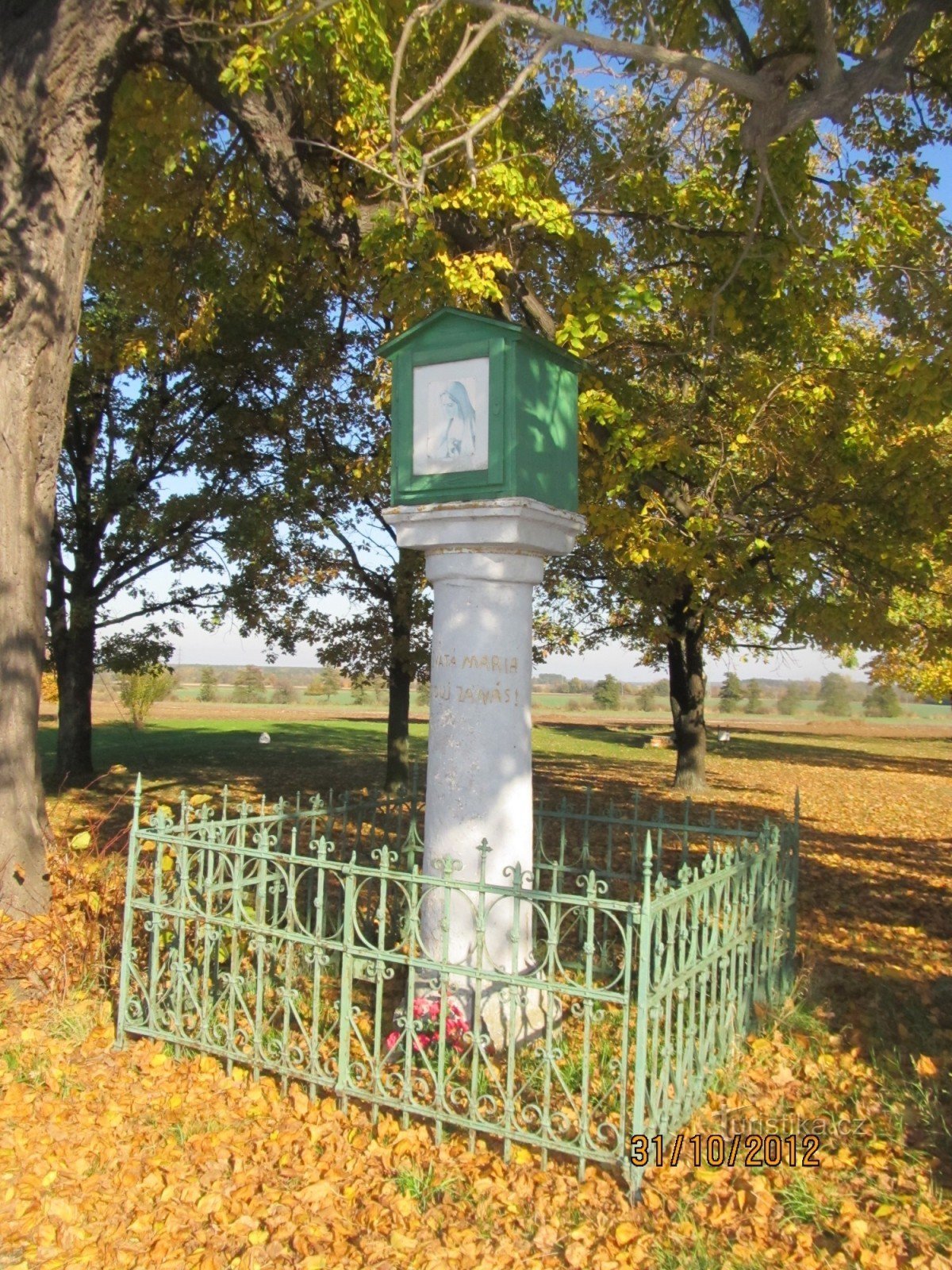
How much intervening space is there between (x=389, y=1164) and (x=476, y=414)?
342cm

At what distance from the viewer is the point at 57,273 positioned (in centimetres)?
598

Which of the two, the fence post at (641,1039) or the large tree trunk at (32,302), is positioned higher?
the large tree trunk at (32,302)

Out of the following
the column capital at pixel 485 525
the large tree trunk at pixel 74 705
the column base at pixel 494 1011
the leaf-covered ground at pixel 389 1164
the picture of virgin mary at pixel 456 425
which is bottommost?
the leaf-covered ground at pixel 389 1164

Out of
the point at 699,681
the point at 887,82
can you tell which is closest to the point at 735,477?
the point at 699,681

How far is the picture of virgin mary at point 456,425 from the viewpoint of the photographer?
4.82m

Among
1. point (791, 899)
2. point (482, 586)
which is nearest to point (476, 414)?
point (482, 586)

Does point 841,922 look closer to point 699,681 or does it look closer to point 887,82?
point 887,82

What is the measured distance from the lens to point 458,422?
15.9ft

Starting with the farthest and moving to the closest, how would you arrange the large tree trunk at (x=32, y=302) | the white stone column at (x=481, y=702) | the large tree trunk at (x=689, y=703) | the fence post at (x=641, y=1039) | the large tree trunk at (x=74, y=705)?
the large tree trunk at (x=689, y=703), the large tree trunk at (x=74, y=705), the large tree trunk at (x=32, y=302), the white stone column at (x=481, y=702), the fence post at (x=641, y=1039)

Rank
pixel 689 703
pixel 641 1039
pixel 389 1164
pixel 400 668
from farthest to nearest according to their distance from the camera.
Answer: pixel 689 703 → pixel 400 668 → pixel 389 1164 → pixel 641 1039

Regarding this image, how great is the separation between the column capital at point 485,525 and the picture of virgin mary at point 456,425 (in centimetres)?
31

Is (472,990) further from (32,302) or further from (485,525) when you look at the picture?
(32,302)

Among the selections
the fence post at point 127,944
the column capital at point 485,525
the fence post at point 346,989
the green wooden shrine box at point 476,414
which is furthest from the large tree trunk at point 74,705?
the fence post at point 346,989
